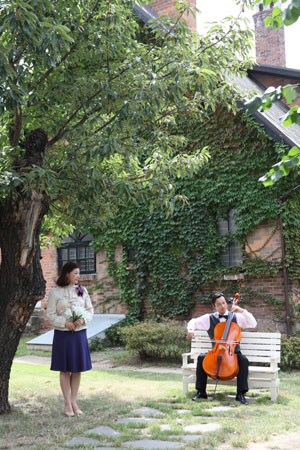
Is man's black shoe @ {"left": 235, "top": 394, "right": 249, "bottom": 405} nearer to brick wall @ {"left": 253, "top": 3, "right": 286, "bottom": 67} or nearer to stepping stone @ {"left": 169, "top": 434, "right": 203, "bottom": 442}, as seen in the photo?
stepping stone @ {"left": 169, "top": 434, "right": 203, "bottom": 442}

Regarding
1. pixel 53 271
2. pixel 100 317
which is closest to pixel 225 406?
pixel 100 317

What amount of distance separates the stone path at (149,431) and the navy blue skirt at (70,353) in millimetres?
741

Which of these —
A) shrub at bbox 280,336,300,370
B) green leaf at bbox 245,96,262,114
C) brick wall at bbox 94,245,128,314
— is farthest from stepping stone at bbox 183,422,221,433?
brick wall at bbox 94,245,128,314

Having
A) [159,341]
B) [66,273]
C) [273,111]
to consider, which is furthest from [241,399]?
[273,111]

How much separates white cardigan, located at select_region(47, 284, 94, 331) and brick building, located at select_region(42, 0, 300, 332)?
5.13m

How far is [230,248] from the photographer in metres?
12.7

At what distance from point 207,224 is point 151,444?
850cm

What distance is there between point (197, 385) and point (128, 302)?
24.0 feet

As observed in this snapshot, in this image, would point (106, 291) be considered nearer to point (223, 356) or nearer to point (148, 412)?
point (223, 356)

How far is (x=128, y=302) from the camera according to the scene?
46.1 ft

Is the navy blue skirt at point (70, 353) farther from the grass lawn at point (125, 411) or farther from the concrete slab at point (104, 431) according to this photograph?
the concrete slab at point (104, 431)

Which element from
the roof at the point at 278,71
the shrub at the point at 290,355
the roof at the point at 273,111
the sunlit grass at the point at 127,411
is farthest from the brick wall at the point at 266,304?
the roof at the point at 278,71

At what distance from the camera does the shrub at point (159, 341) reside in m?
10.6

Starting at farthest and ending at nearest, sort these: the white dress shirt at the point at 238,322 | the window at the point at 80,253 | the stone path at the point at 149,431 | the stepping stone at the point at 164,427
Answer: the window at the point at 80,253
the white dress shirt at the point at 238,322
the stepping stone at the point at 164,427
the stone path at the point at 149,431
